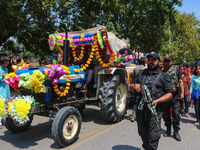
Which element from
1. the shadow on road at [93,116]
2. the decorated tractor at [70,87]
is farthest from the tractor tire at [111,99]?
the shadow on road at [93,116]

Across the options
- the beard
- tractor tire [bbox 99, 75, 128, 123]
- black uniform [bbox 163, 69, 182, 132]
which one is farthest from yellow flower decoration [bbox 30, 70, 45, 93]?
black uniform [bbox 163, 69, 182, 132]

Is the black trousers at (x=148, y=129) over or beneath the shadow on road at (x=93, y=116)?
over

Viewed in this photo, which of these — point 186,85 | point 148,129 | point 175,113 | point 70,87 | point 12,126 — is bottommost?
point 12,126

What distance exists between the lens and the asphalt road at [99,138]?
13.1 ft

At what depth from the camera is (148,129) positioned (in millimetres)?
2986

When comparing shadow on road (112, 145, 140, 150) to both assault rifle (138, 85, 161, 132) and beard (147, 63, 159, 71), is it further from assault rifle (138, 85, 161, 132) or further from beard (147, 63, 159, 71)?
beard (147, 63, 159, 71)

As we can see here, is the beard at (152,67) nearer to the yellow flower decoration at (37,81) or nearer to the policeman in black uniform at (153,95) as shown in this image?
the policeman in black uniform at (153,95)

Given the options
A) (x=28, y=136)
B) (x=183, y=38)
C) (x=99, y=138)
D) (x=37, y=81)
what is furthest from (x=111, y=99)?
(x=183, y=38)

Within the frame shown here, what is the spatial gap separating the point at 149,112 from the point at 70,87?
2628mm

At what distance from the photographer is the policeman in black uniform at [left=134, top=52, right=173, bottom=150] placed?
9.50 ft

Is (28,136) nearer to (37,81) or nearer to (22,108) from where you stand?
(22,108)

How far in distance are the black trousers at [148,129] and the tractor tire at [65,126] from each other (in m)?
1.62

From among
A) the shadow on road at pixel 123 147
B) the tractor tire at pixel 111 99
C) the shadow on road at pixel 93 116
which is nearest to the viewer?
the shadow on road at pixel 123 147

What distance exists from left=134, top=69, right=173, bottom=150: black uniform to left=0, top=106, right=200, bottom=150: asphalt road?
1.07 meters
